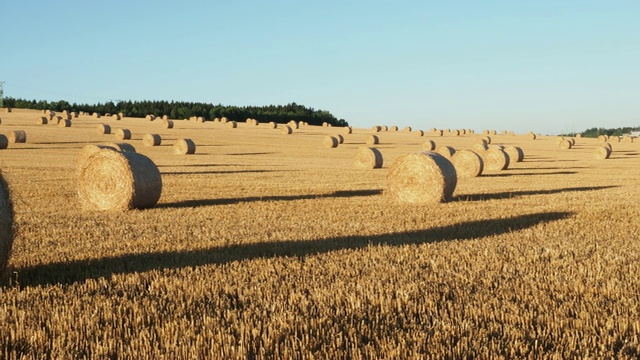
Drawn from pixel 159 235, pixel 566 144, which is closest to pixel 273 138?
pixel 566 144

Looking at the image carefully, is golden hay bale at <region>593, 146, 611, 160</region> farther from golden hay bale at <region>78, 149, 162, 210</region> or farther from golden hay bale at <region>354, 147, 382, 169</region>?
golden hay bale at <region>78, 149, 162, 210</region>

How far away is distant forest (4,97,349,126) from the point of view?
10744cm

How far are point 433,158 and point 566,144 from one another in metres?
41.7

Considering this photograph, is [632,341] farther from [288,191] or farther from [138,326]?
[288,191]

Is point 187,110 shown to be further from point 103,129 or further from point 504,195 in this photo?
point 504,195

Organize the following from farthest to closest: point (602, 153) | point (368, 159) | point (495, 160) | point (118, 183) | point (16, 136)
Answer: point (602, 153) < point (16, 136) < point (368, 159) < point (495, 160) < point (118, 183)

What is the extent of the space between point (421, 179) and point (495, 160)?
1416 centimetres

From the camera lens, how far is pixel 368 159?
3177 cm

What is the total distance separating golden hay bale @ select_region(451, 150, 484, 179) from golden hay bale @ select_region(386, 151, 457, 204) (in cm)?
859

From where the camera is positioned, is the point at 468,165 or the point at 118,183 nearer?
the point at 118,183

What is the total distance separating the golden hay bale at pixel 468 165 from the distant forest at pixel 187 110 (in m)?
83.6

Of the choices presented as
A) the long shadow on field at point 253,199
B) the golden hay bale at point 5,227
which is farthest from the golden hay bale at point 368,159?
the golden hay bale at point 5,227

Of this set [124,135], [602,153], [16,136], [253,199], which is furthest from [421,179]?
[124,135]

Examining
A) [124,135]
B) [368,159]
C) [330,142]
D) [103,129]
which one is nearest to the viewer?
[368,159]
